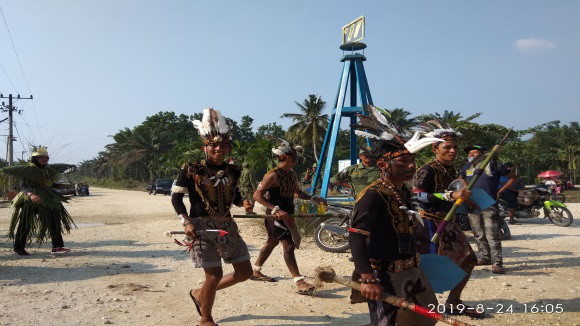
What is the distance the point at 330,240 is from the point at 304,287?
9.55 ft

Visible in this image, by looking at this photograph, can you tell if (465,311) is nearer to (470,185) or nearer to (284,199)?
(470,185)

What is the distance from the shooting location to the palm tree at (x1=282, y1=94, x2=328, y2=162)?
157 ft

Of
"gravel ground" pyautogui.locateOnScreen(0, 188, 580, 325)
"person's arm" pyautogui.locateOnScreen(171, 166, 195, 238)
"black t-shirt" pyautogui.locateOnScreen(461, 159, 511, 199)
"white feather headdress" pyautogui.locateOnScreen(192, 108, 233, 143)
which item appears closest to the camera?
"person's arm" pyautogui.locateOnScreen(171, 166, 195, 238)

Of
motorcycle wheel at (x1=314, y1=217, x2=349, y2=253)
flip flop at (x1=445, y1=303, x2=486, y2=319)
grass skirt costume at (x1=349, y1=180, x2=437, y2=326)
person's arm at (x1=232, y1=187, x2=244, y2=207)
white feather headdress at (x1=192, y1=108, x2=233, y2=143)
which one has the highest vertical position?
white feather headdress at (x1=192, y1=108, x2=233, y2=143)

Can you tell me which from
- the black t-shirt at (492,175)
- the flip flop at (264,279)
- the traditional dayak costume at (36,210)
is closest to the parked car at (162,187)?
the traditional dayak costume at (36,210)

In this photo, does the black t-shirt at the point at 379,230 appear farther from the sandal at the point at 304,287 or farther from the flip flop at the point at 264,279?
the flip flop at the point at 264,279

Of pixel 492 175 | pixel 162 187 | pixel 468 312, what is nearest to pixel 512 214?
pixel 492 175

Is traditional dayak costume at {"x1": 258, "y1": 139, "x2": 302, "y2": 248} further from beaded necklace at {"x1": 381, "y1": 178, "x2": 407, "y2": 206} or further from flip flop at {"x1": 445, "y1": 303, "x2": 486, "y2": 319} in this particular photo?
beaded necklace at {"x1": 381, "y1": 178, "x2": 407, "y2": 206}

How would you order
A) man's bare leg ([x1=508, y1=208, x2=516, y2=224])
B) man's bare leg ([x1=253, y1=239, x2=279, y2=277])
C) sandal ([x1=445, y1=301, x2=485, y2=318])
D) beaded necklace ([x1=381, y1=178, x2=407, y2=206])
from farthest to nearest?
1. man's bare leg ([x1=508, y1=208, x2=516, y2=224])
2. man's bare leg ([x1=253, y1=239, x2=279, y2=277])
3. sandal ([x1=445, y1=301, x2=485, y2=318])
4. beaded necklace ([x1=381, y1=178, x2=407, y2=206])

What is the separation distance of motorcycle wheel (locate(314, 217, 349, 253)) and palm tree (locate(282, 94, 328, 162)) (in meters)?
38.9

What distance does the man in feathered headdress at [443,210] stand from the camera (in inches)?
172

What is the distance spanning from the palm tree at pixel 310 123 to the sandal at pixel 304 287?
41781 millimetres

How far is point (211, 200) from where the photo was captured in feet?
14.1

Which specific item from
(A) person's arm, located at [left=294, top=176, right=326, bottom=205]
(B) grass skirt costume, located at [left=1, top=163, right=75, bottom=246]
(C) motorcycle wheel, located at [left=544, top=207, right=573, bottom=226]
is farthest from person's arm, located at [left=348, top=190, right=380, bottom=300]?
(C) motorcycle wheel, located at [left=544, top=207, right=573, bottom=226]
